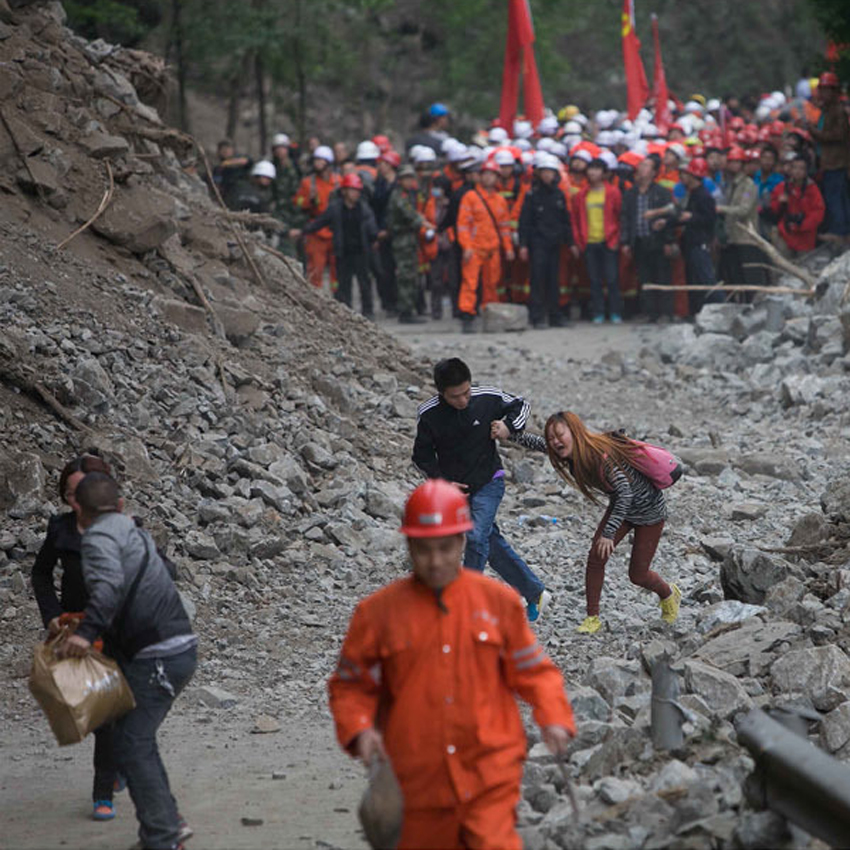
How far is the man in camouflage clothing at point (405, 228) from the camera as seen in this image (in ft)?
70.1

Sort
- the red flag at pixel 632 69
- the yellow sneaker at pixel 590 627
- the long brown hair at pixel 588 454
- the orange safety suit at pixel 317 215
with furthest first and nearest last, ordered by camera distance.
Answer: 1. the red flag at pixel 632 69
2. the orange safety suit at pixel 317 215
3. the yellow sneaker at pixel 590 627
4. the long brown hair at pixel 588 454

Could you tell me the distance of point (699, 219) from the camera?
20609 mm

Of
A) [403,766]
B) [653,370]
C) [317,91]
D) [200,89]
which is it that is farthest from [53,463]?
[317,91]

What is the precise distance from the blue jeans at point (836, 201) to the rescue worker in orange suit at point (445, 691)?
17434 mm

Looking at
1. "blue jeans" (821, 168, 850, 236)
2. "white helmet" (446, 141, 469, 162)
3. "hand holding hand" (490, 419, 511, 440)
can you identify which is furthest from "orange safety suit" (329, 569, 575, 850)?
"white helmet" (446, 141, 469, 162)

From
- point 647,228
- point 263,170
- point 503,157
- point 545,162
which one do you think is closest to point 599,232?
point 647,228

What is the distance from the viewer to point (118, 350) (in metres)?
12.0

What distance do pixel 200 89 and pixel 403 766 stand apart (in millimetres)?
32356

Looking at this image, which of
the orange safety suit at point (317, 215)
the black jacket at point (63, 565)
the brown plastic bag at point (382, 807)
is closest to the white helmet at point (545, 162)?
the orange safety suit at point (317, 215)

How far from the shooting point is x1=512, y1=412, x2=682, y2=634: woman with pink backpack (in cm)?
858

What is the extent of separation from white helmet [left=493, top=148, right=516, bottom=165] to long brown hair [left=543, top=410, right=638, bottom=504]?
45.4 feet

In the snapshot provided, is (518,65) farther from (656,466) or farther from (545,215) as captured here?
(656,466)

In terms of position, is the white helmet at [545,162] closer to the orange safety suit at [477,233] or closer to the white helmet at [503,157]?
the orange safety suit at [477,233]

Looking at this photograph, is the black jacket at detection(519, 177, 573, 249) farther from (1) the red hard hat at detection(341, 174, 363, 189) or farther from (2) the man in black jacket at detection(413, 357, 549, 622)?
(2) the man in black jacket at detection(413, 357, 549, 622)
